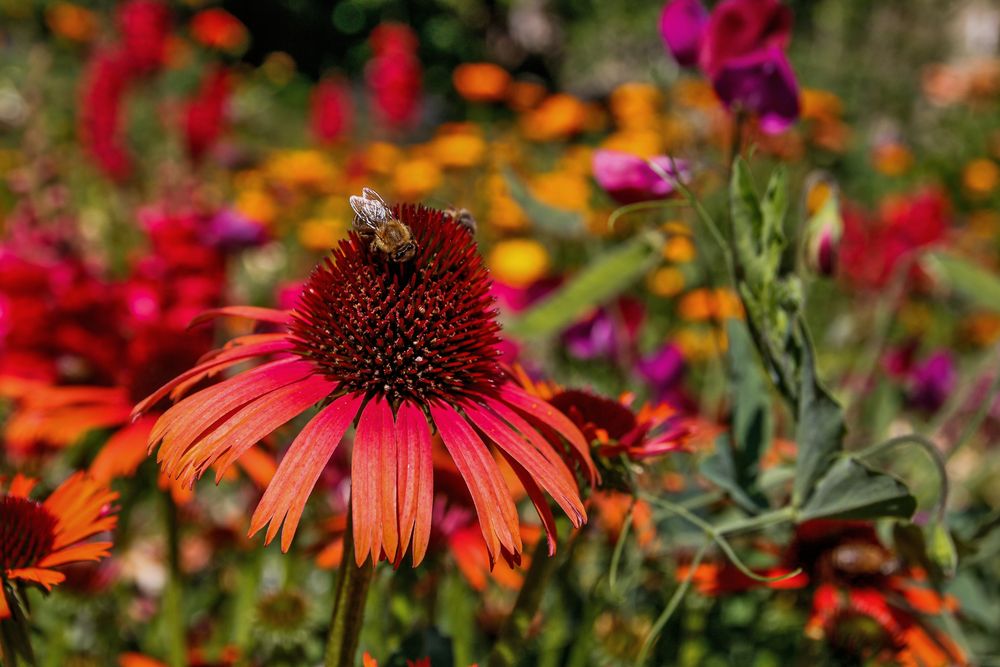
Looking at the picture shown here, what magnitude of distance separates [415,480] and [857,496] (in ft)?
1.44

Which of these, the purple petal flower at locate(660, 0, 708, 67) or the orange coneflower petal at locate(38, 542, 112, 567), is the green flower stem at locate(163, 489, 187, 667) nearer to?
the orange coneflower petal at locate(38, 542, 112, 567)

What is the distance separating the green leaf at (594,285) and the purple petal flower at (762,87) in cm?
21

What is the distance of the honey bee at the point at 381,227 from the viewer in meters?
0.67

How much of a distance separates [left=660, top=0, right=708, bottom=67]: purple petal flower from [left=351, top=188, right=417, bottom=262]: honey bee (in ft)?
1.84

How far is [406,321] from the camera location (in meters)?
0.73

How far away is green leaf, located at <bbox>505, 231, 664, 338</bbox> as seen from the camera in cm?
117

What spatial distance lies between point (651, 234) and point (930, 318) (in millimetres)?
2849

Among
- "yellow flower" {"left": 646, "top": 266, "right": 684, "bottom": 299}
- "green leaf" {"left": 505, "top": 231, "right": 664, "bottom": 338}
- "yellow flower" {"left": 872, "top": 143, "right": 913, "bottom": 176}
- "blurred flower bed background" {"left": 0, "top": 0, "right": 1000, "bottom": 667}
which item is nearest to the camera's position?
"blurred flower bed background" {"left": 0, "top": 0, "right": 1000, "bottom": 667}

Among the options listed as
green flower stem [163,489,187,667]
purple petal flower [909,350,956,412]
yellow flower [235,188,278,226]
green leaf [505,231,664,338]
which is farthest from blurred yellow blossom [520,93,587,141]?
green flower stem [163,489,187,667]

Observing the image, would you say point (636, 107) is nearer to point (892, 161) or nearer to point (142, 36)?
point (892, 161)

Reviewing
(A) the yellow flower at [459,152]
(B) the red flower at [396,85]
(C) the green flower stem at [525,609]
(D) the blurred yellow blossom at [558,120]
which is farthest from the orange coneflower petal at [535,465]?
(B) the red flower at [396,85]

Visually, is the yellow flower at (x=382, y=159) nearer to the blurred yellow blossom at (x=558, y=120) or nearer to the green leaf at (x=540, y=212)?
the blurred yellow blossom at (x=558, y=120)

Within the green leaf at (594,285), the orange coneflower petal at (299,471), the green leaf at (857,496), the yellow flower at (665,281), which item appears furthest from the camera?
the yellow flower at (665,281)

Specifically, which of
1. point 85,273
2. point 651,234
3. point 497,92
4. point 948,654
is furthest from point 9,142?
point 948,654
